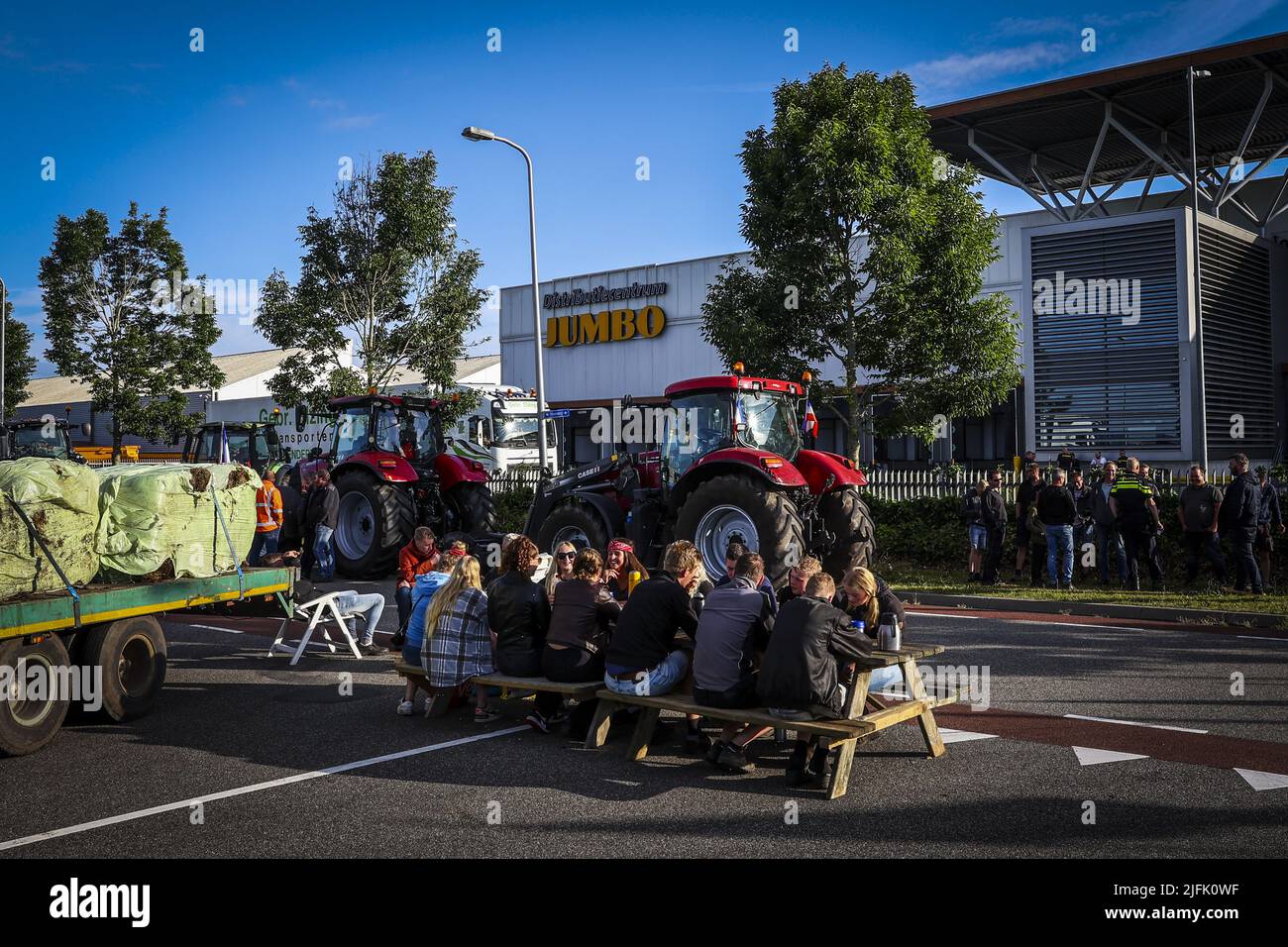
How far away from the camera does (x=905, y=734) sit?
764 cm

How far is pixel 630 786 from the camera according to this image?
252 inches

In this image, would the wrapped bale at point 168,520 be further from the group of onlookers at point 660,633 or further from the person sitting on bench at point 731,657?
the person sitting on bench at point 731,657

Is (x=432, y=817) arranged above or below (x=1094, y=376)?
below

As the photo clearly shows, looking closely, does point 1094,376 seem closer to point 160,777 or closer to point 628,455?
point 628,455

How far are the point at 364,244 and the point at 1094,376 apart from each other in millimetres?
16918

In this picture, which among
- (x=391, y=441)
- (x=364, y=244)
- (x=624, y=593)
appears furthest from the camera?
(x=364, y=244)

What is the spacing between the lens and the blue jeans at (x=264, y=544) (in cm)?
1449

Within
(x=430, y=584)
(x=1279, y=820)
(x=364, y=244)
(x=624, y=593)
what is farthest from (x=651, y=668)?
(x=364, y=244)

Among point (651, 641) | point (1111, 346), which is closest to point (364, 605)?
point (651, 641)

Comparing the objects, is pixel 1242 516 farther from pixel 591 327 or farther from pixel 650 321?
pixel 591 327

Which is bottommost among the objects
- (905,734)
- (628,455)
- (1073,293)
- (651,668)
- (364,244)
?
(905,734)

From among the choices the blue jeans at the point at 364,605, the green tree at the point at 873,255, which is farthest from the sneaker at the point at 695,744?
the green tree at the point at 873,255

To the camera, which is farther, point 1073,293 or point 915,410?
point 1073,293

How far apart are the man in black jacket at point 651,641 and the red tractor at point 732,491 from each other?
4.25m
